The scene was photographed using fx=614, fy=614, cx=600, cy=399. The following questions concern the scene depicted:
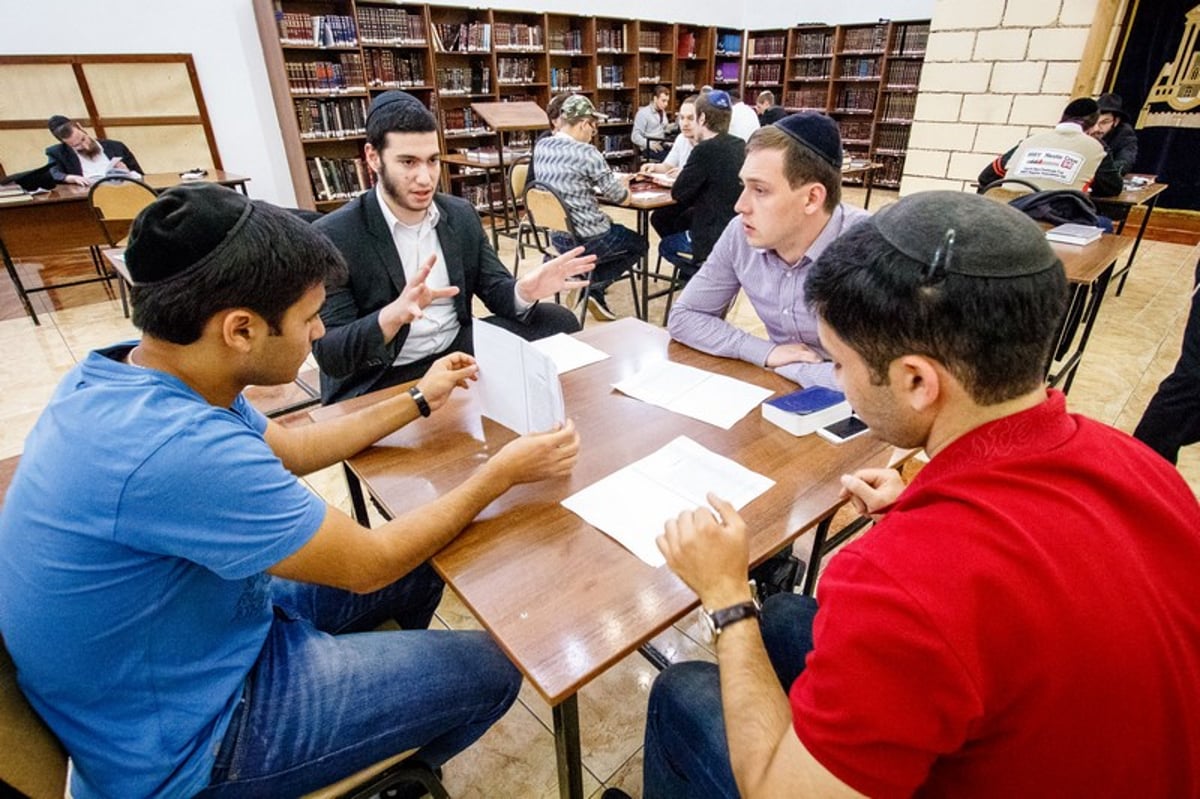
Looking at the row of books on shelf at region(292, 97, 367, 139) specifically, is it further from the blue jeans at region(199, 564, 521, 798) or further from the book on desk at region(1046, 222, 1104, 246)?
the blue jeans at region(199, 564, 521, 798)

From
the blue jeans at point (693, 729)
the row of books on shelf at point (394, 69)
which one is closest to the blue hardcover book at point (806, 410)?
the blue jeans at point (693, 729)

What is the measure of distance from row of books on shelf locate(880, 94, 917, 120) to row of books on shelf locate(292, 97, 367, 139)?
6309mm

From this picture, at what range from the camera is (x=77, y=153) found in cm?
461

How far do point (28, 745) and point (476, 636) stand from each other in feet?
1.82

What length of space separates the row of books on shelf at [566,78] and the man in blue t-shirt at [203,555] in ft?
21.9

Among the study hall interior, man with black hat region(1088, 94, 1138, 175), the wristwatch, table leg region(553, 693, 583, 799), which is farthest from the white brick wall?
table leg region(553, 693, 583, 799)

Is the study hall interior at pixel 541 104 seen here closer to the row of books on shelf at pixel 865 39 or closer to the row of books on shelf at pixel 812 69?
the row of books on shelf at pixel 865 39

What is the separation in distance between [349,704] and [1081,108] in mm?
4937

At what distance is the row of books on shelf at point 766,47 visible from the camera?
27.7ft

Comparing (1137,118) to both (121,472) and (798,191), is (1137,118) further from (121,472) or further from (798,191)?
(121,472)

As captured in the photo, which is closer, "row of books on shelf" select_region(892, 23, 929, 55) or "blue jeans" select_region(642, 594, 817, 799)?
"blue jeans" select_region(642, 594, 817, 799)

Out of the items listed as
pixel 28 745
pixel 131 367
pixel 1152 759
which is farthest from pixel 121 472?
pixel 1152 759

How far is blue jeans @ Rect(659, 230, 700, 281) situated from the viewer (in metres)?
3.69

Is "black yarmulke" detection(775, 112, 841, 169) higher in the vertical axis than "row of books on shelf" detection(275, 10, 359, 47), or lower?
lower
